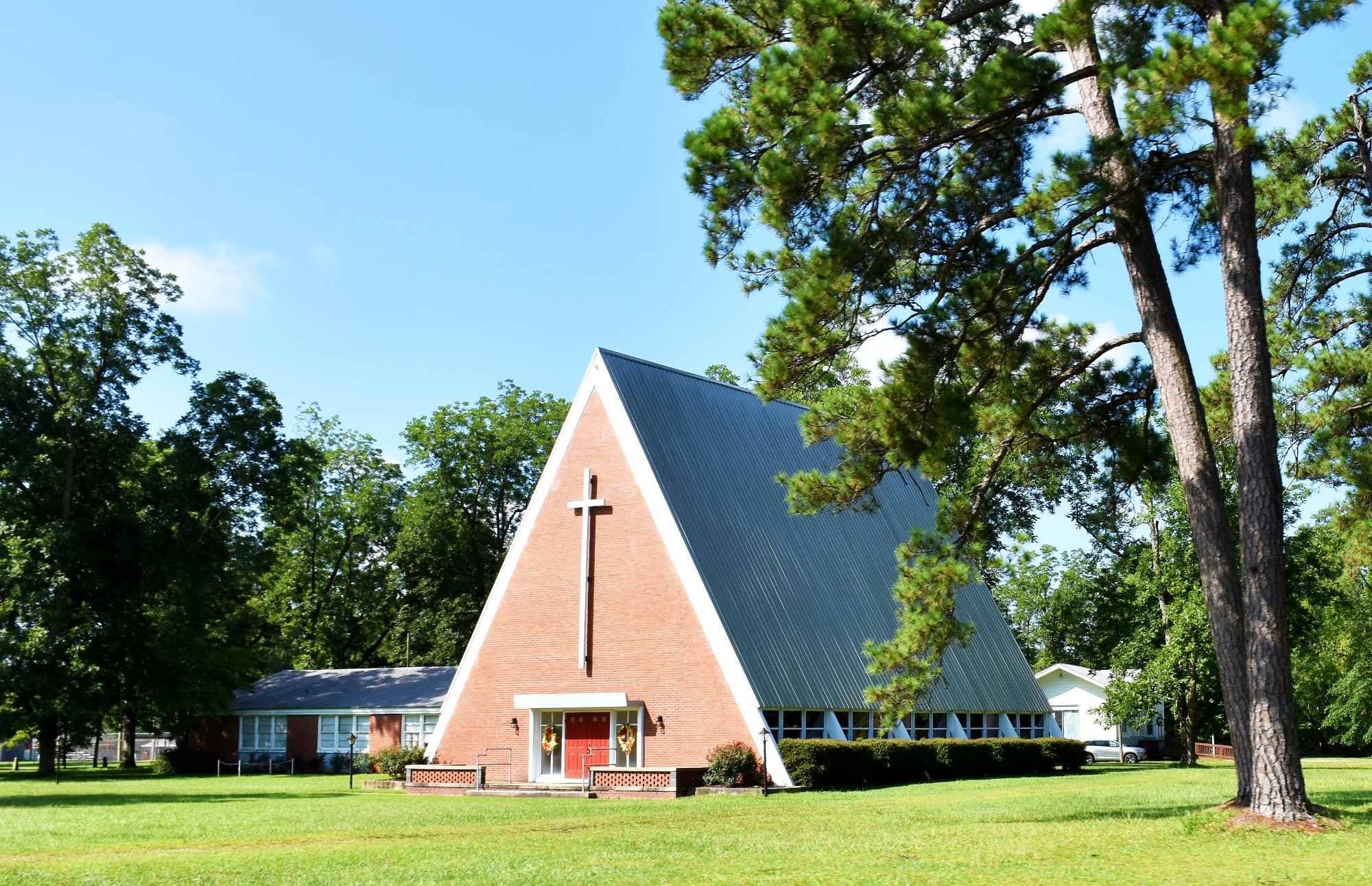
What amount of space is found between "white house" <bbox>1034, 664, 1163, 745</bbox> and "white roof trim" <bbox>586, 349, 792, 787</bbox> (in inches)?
→ 1498

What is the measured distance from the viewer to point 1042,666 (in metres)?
76.7

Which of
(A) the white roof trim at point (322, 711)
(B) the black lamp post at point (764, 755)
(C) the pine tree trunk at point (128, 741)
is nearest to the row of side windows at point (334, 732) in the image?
(A) the white roof trim at point (322, 711)

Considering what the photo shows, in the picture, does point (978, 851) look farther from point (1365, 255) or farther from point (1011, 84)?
point (1365, 255)

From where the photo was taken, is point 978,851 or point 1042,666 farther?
point 1042,666

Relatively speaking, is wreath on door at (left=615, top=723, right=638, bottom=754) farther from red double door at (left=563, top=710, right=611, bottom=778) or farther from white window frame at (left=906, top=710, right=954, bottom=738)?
white window frame at (left=906, top=710, right=954, bottom=738)

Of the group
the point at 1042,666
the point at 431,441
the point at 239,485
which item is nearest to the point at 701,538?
the point at 239,485

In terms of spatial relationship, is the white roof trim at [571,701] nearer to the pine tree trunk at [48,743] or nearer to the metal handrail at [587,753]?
the metal handrail at [587,753]

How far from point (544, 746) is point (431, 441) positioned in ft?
110

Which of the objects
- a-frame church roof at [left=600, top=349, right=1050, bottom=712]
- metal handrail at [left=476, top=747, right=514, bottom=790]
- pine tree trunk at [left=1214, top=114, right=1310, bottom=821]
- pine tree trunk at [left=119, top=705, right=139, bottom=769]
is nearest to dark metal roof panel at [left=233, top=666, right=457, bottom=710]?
pine tree trunk at [left=119, top=705, right=139, bottom=769]

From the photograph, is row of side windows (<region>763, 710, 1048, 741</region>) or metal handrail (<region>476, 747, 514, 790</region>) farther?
metal handrail (<region>476, 747, 514, 790</region>)

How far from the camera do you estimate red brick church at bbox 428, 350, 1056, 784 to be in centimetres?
2853

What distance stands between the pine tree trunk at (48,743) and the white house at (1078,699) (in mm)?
43878

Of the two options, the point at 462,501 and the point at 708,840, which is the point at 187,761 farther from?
the point at 708,840

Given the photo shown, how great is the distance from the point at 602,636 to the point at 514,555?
146 inches
